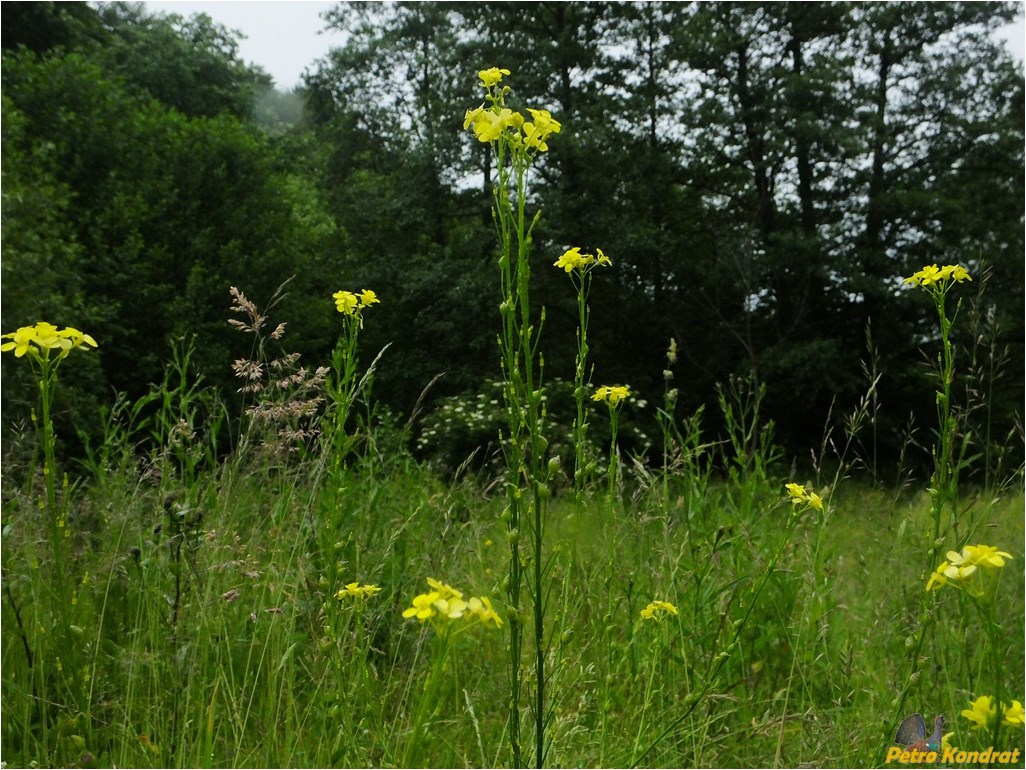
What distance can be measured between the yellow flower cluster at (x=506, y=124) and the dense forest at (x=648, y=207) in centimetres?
908

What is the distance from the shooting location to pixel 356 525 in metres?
2.41

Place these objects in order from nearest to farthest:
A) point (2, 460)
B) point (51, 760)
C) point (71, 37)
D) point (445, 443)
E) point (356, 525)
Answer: point (51, 760), point (356, 525), point (2, 460), point (445, 443), point (71, 37)

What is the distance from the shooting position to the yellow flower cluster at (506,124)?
3.91 feet

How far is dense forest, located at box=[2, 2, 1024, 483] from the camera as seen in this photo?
34.3 feet

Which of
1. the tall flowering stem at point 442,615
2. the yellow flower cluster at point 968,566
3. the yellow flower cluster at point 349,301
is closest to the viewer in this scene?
the tall flowering stem at point 442,615

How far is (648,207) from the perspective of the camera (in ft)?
38.1

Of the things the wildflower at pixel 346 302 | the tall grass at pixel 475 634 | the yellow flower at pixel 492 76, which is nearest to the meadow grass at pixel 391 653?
the tall grass at pixel 475 634

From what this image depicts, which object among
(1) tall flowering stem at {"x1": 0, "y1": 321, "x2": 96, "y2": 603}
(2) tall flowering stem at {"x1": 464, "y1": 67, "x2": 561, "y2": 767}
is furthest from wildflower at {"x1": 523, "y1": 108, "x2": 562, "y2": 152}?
(1) tall flowering stem at {"x1": 0, "y1": 321, "x2": 96, "y2": 603}

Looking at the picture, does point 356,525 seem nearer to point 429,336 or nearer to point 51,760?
point 51,760

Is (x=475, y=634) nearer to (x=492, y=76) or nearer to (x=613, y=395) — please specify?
(x=613, y=395)

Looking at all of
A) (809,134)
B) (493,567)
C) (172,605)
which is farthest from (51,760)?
(809,134)

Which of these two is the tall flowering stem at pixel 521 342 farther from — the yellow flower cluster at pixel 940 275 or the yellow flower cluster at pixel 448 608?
the yellow flower cluster at pixel 940 275

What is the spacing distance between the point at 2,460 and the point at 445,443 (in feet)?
19.1

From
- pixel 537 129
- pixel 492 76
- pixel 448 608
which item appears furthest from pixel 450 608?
pixel 492 76
